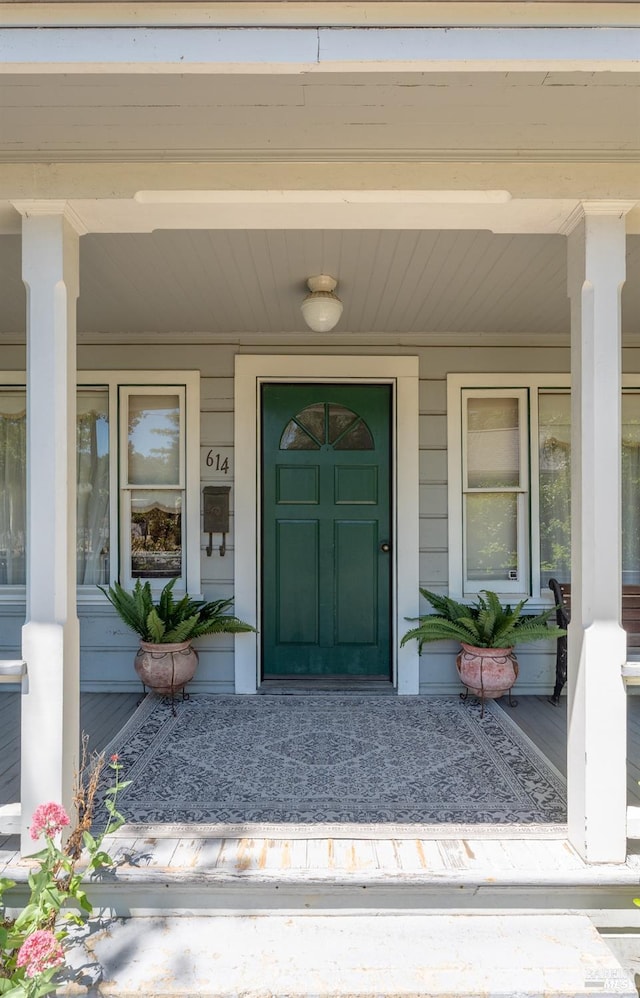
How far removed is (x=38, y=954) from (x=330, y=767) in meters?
1.51

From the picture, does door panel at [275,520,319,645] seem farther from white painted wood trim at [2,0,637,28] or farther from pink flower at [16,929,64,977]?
white painted wood trim at [2,0,637,28]

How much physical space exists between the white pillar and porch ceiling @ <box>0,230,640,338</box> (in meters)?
0.57

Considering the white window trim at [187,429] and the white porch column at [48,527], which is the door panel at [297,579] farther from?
the white porch column at [48,527]

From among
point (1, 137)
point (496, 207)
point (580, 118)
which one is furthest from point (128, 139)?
point (580, 118)

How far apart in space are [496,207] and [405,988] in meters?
2.41

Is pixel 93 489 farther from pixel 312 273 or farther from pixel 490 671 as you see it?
pixel 490 671

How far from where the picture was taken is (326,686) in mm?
3951

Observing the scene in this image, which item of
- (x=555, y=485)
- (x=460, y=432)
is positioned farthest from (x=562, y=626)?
(x=460, y=432)

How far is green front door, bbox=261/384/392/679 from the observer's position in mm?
4086

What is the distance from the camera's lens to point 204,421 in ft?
13.2

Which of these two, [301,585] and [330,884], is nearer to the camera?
[330,884]

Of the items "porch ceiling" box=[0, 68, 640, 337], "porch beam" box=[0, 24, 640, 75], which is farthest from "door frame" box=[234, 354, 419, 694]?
"porch beam" box=[0, 24, 640, 75]

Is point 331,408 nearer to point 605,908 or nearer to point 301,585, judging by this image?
point 301,585

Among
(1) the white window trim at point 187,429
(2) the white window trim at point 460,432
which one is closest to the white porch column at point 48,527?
(1) the white window trim at point 187,429
